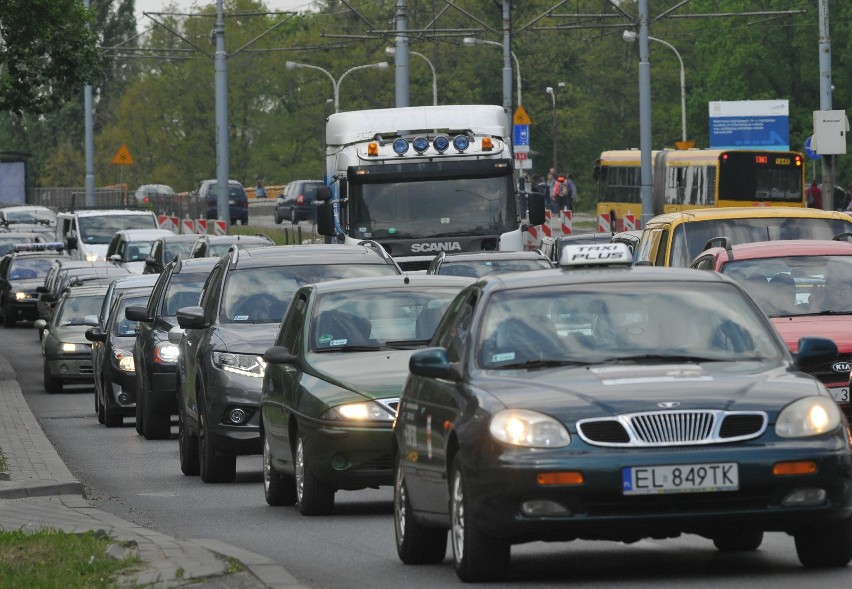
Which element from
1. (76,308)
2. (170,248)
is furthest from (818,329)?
(170,248)

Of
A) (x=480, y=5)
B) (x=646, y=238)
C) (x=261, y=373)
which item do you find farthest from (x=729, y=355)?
(x=480, y=5)

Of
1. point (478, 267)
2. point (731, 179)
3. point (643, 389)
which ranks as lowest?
point (643, 389)

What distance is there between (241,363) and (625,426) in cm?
777

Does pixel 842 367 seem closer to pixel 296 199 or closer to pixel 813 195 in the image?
pixel 813 195

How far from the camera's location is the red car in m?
15.2

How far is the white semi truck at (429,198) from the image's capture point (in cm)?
2956

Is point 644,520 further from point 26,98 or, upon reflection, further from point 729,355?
point 26,98

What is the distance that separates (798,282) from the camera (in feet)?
52.5

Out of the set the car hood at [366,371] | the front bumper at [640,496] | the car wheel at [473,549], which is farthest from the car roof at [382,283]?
the front bumper at [640,496]

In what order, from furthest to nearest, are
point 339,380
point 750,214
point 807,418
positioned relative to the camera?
point 750,214 → point 339,380 → point 807,418

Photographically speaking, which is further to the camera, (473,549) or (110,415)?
(110,415)

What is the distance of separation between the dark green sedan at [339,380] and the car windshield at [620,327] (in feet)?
9.97

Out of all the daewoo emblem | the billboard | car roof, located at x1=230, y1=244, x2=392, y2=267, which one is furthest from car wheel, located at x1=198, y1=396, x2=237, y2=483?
the billboard

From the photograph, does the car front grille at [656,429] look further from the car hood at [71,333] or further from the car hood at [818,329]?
the car hood at [71,333]
